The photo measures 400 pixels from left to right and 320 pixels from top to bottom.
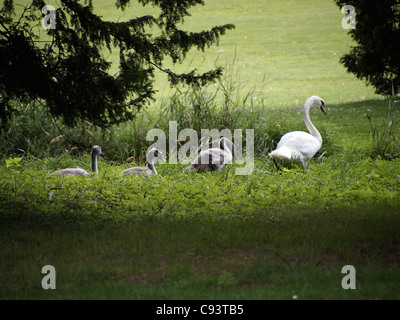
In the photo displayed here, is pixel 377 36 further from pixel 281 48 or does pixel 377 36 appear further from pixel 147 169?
pixel 281 48

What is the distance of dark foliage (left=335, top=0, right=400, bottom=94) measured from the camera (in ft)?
47.8

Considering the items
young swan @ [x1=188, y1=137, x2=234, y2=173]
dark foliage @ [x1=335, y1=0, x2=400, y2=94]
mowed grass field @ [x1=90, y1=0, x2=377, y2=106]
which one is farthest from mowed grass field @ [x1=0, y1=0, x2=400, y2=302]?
mowed grass field @ [x1=90, y1=0, x2=377, y2=106]

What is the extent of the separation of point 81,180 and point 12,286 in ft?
10.4

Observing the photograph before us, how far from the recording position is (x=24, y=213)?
6680 mm

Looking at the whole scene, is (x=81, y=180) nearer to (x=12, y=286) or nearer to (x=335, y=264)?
(x=12, y=286)

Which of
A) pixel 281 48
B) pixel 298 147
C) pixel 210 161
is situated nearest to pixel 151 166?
pixel 210 161

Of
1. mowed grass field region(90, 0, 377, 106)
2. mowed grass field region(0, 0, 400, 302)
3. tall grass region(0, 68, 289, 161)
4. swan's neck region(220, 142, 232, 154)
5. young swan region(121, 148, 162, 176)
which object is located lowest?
mowed grass field region(0, 0, 400, 302)

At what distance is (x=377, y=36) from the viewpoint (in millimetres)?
14555

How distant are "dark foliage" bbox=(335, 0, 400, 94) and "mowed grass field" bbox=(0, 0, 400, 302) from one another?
539cm

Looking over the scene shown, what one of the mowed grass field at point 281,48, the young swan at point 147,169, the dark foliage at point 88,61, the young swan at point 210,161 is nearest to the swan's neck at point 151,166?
the young swan at point 147,169

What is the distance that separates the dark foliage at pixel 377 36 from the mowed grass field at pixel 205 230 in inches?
212

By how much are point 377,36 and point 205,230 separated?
10.9 metres

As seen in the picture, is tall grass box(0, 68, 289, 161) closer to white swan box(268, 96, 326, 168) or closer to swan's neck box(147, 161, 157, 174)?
white swan box(268, 96, 326, 168)
